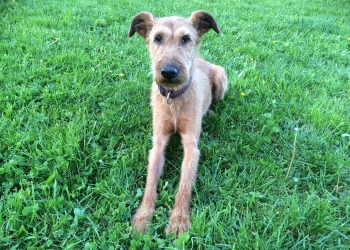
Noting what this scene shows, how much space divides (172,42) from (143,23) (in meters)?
0.60

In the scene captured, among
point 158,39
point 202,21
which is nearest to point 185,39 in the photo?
point 158,39

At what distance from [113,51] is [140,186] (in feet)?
10.0

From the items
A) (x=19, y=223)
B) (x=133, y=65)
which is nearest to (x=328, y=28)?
(x=133, y=65)

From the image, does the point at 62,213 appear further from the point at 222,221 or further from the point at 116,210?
the point at 222,221

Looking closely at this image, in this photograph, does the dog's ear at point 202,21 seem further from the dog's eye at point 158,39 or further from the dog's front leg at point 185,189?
the dog's front leg at point 185,189

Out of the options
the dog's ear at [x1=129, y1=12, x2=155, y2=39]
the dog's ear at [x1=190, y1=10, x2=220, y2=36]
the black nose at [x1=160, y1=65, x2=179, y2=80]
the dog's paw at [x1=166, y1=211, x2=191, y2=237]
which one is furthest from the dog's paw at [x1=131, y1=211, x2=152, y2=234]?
the dog's ear at [x1=190, y1=10, x2=220, y2=36]

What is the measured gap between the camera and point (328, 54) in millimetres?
5754

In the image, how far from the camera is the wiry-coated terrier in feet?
→ 8.64

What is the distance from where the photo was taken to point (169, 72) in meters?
2.86

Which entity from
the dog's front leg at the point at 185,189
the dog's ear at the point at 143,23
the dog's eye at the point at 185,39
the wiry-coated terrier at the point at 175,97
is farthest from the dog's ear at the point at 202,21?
the dog's front leg at the point at 185,189

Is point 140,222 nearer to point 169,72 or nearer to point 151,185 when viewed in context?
point 151,185

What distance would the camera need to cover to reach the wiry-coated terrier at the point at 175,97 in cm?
263

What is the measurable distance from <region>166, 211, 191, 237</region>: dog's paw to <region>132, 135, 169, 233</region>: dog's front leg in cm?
18

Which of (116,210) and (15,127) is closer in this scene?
(116,210)
